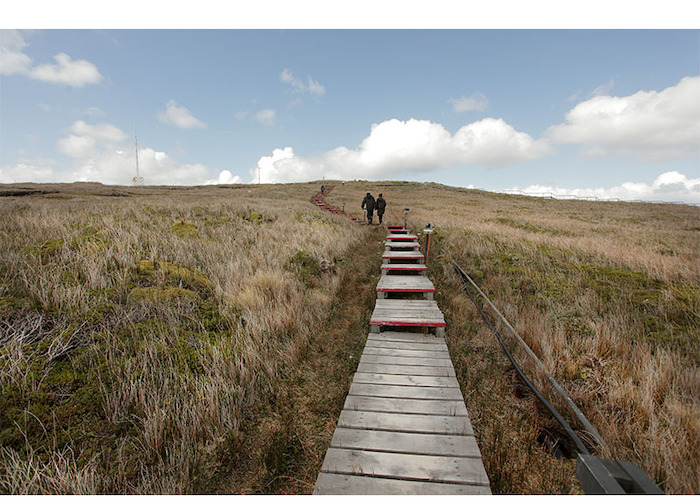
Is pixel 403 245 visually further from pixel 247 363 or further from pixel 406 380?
pixel 247 363

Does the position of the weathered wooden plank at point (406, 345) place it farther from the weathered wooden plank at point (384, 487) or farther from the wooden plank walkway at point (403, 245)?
the wooden plank walkway at point (403, 245)

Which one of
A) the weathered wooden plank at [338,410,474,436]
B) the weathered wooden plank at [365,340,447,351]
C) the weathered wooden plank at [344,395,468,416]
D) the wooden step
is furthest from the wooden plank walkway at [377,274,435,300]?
the weathered wooden plank at [338,410,474,436]

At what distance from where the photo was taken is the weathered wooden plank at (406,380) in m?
3.60

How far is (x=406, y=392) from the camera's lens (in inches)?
136

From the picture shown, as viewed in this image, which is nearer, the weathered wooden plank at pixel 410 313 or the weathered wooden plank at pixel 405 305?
the weathered wooden plank at pixel 410 313

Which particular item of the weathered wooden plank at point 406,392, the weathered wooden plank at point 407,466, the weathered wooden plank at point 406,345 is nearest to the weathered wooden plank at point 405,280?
the weathered wooden plank at point 406,345

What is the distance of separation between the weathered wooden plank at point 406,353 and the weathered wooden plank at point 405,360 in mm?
59

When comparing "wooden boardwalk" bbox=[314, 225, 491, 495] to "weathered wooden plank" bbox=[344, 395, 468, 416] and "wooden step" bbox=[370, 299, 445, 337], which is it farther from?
"wooden step" bbox=[370, 299, 445, 337]

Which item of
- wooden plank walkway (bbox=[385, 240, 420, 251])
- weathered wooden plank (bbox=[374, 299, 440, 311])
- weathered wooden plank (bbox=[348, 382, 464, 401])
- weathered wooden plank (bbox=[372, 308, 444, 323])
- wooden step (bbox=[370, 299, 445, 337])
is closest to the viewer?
weathered wooden plank (bbox=[348, 382, 464, 401])

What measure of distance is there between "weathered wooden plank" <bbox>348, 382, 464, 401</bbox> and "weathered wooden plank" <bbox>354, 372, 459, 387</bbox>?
63 millimetres

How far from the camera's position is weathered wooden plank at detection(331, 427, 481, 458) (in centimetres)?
259

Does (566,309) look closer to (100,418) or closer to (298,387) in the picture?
(298,387)

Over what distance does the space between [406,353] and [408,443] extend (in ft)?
5.72

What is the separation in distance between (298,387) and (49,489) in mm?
2310
